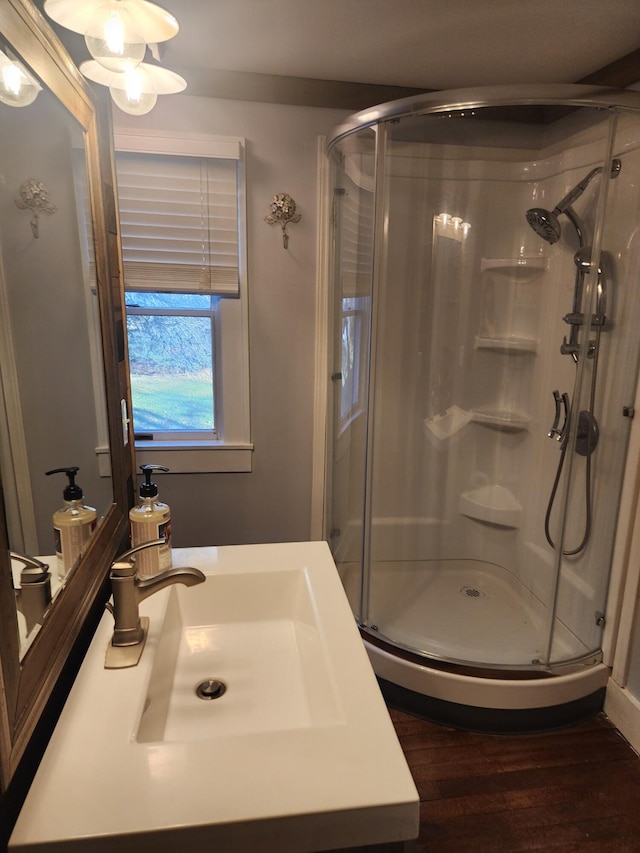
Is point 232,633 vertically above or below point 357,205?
below

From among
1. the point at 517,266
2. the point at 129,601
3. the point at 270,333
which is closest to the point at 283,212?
the point at 270,333

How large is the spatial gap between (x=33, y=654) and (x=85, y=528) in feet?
1.10

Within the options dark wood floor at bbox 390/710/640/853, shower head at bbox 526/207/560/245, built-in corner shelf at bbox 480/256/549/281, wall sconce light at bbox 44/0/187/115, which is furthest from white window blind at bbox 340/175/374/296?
dark wood floor at bbox 390/710/640/853

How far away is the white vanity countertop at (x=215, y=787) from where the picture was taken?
0.65m

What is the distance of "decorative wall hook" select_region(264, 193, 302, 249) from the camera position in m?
2.24

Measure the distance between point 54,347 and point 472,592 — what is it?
6.96 feet

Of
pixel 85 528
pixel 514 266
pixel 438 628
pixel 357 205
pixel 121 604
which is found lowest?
pixel 438 628

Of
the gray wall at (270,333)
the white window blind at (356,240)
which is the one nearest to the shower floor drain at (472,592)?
the gray wall at (270,333)

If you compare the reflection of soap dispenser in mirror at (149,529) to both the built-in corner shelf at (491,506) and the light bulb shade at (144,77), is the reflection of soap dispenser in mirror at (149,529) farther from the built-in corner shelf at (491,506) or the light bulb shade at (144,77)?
the built-in corner shelf at (491,506)

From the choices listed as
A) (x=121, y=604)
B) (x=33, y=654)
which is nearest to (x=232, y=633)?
(x=121, y=604)

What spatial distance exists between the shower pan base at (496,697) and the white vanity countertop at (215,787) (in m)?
1.19

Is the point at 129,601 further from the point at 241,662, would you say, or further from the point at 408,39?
the point at 408,39

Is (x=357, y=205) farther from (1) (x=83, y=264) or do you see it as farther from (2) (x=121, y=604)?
(2) (x=121, y=604)

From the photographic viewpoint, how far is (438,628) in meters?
2.17
